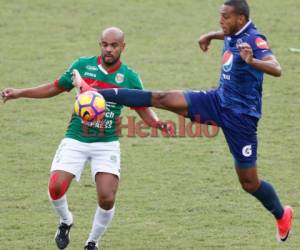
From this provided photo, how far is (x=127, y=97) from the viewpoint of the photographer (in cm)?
1266

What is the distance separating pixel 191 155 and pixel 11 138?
3.29 m

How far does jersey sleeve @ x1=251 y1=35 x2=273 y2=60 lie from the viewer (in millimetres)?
12352

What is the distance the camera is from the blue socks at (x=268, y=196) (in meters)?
13.1

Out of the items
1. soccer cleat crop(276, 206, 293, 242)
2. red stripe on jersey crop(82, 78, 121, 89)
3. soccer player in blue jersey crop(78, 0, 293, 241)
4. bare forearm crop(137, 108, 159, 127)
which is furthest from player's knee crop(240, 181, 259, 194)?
red stripe on jersey crop(82, 78, 121, 89)

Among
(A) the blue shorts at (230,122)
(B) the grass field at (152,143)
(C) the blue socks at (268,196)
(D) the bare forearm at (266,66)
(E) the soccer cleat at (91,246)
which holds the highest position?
(D) the bare forearm at (266,66)

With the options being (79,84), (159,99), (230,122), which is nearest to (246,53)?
(230,122)

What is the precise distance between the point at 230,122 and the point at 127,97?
1.34m

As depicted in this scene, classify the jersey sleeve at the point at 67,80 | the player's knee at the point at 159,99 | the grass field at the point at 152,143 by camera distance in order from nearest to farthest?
the player's knee at the point at 159,99 → the jersey sleeve at the point at 67,80 → the grass field at the point at 152,143

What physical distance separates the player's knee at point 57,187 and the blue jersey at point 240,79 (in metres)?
2.24

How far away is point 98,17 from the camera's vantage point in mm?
25516

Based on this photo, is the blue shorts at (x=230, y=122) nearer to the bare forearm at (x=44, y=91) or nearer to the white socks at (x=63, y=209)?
the bare forearm at (x=44, y=91)

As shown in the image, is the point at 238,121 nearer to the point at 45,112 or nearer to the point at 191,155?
the point at 191,155

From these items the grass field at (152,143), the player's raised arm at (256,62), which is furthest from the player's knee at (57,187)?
the player's raised arm at (256,62)

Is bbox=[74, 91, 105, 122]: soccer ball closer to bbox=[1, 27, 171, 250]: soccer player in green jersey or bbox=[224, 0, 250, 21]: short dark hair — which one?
bbox=[1, 27, 171, 250]: soccer player in green jersey
